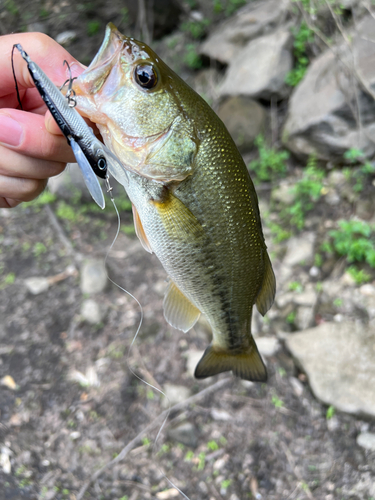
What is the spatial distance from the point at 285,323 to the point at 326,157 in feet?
6.63

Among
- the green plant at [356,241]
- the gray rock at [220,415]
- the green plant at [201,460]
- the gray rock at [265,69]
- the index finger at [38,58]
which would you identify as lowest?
the green plant at [201,460]

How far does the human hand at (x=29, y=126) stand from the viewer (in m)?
1.27

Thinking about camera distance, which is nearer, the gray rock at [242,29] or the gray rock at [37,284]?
the gray rock at [37,284]

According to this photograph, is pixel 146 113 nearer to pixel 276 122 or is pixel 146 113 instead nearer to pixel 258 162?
pixel 258 162

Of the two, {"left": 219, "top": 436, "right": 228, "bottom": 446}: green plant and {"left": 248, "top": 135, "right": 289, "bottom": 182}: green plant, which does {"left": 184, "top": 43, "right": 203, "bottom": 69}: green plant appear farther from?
{"left": 219, "top": 436, "right": 228, "bottom": 446}: green plant

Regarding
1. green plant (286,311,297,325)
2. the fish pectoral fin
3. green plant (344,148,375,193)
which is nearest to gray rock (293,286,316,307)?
green plant (286,311,297,325)

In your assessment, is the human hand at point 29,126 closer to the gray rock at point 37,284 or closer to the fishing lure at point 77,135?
the fishing lure at point 77,135

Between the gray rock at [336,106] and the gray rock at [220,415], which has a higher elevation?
the gray rock at [336,106]

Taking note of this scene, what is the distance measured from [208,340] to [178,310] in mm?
1594

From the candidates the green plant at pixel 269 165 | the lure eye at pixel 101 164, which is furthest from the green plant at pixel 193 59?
the lure eye at pixel 101 164

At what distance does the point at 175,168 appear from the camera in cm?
118

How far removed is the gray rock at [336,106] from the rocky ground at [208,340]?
19 mm

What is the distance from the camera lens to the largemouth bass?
3.69 ft

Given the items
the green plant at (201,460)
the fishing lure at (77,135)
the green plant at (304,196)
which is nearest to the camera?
the fishing lure at (77,135)
